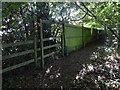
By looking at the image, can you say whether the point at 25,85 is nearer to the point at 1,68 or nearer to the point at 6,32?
the point at 1,68

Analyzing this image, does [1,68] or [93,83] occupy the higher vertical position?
[1,68]

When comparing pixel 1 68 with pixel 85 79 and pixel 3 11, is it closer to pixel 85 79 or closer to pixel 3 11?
pixel 3 11

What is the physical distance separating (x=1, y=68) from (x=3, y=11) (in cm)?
127

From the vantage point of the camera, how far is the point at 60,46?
504 cm

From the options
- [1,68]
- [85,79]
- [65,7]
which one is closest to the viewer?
[1,68]

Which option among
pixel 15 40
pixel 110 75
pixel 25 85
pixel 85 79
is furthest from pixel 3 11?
pixel 110 75

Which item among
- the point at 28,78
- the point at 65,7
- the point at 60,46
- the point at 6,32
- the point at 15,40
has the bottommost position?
the point at 28,78

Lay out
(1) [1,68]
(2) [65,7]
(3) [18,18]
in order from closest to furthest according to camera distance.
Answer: (1) [1,68] → (3) [18,18] → (2) [65,7]

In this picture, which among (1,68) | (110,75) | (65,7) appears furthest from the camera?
(65,7)

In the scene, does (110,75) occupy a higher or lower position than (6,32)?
lower

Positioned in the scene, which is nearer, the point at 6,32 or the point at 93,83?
the point at 93,83

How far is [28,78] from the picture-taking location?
2711 millimetres

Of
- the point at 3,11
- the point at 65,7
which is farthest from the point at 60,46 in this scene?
the point at 3,11

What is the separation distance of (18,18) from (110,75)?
10.1 ft
